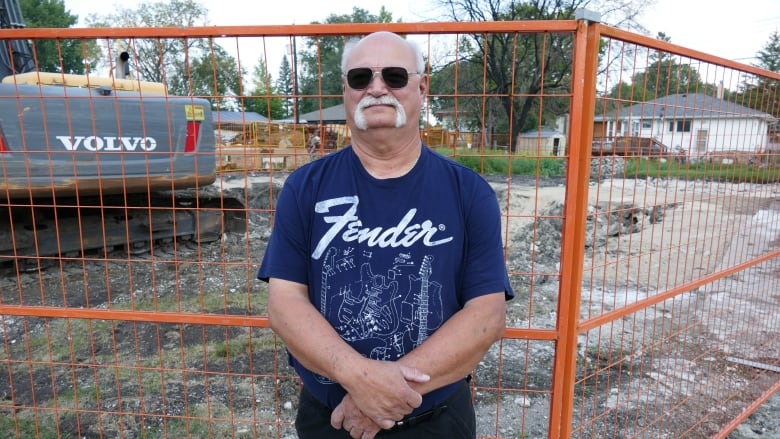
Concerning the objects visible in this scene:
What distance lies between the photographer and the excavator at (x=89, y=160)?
581cm

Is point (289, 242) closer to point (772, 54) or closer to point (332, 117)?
point (332, 117)

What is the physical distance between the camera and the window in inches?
114

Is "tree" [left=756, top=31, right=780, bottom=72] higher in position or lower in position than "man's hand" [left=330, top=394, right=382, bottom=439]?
higher

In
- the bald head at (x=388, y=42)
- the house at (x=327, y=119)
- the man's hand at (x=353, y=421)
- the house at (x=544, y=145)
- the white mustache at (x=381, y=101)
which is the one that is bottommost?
the man's hand at (x=353, y=421)

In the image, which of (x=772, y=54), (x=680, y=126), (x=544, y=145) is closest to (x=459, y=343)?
(x=544, y=145)

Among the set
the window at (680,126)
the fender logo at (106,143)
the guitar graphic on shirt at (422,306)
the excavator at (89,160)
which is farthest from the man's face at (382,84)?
the fender logo at (106,143)

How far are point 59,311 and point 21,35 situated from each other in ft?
4.56

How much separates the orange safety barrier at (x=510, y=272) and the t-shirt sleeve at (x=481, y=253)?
31cm

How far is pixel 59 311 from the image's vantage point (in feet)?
9.00

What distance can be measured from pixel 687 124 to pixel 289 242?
2.54 metres

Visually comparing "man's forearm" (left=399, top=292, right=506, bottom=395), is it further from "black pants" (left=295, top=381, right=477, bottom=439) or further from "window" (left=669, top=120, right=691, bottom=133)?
"window" (left=669, top=120, right=691, bottom=133)

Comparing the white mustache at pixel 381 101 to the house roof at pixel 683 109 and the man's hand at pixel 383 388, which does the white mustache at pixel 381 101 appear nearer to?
the man's hand at pixel 383 388

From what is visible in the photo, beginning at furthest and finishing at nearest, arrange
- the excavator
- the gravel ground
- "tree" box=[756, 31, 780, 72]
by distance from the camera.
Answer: "tree" box=[756, 31, 780, 72]
the excavator
the gravel ground

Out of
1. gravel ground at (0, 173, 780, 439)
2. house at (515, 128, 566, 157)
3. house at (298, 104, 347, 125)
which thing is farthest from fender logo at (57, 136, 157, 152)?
house at (515, 128, 566, 157)
